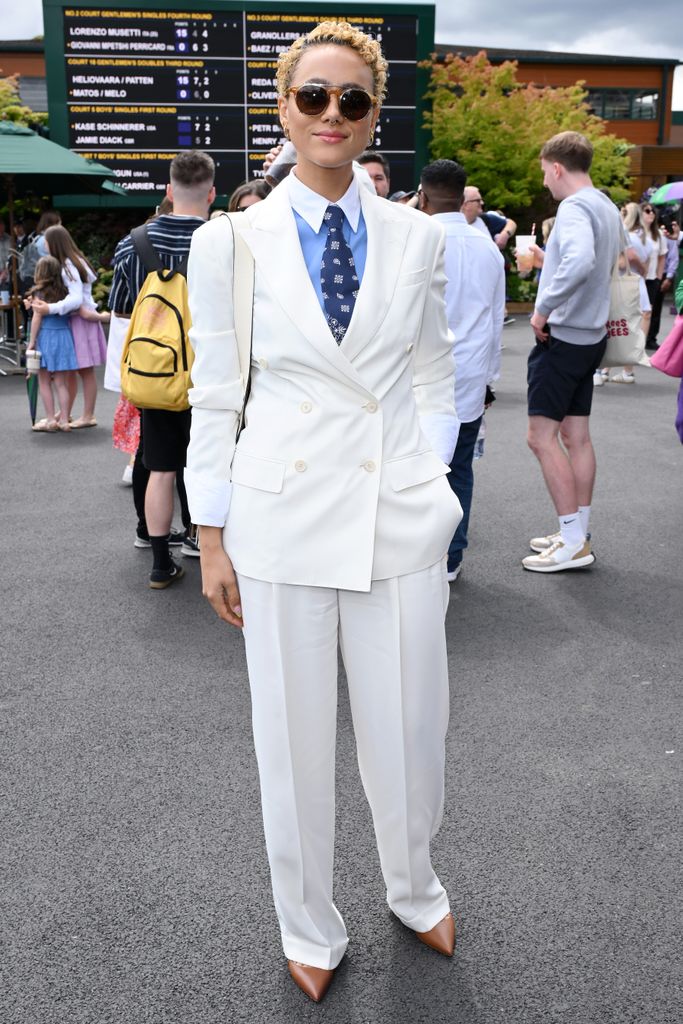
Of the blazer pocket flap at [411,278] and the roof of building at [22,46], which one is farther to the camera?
the roof of building at [22,46]

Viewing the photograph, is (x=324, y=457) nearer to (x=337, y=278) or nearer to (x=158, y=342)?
(x=337, y=278)

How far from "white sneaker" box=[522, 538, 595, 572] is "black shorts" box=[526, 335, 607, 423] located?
0.73m

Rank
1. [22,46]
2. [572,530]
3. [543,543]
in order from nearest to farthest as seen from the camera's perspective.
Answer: [572,530] < [543,543] < [22,46]

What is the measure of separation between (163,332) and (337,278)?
3.08 metres

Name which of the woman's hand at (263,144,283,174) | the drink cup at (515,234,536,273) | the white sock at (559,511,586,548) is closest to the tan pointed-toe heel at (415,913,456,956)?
the white sock at (559,511,586,548)

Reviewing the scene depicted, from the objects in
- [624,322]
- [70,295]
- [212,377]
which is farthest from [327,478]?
[70,295]

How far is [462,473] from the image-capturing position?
558cm

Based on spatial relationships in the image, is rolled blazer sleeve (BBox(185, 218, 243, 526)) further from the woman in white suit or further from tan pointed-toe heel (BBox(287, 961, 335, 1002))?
tan pointed-toe heel (BBox(287, 961, 335, 1002))

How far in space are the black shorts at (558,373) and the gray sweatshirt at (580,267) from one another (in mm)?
55

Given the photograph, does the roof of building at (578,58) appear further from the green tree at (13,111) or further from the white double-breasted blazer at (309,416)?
the white double-breasted blazer at (309,416)

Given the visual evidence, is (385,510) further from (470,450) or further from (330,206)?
(470,450)

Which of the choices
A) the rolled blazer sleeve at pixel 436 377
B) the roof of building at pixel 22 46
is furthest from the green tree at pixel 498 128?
the roof of building at pixel 22 46

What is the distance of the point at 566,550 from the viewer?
593cm

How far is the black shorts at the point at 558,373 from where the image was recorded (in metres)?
5.70
